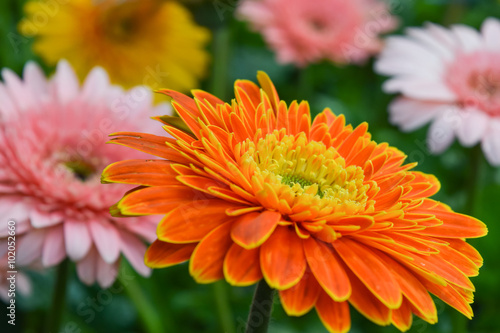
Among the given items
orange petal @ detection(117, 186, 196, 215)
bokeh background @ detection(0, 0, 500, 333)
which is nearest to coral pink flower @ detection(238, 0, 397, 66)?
bokeh background @ detection(0, 0, 500, 333)

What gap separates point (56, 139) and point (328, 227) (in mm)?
402

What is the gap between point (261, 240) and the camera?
362 mm

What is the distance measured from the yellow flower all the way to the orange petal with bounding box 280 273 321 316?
69 cm

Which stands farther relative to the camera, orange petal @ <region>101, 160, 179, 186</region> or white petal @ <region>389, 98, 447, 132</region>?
white petal @ <region>389, 98, 447, 132</region>

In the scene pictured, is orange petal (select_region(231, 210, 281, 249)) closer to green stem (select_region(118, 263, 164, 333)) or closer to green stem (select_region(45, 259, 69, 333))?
green stem (select_region(45, 259, 69, 333))

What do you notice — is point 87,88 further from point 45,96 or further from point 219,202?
point 219,202

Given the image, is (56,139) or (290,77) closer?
(56,139)

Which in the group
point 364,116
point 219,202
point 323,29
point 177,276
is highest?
point 323,29

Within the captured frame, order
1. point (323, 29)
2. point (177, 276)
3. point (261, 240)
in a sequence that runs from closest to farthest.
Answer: point (261, 240) → point (177, 276) → point (323, 29)

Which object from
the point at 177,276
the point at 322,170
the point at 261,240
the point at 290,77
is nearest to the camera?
the point at 261,240

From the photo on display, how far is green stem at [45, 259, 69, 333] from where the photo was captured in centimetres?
60

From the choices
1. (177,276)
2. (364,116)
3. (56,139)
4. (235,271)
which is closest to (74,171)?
(56,139)

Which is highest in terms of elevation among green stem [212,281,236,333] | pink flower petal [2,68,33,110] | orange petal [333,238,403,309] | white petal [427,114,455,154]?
white petal [427,114,455,154]

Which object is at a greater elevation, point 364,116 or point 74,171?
point 364,116
